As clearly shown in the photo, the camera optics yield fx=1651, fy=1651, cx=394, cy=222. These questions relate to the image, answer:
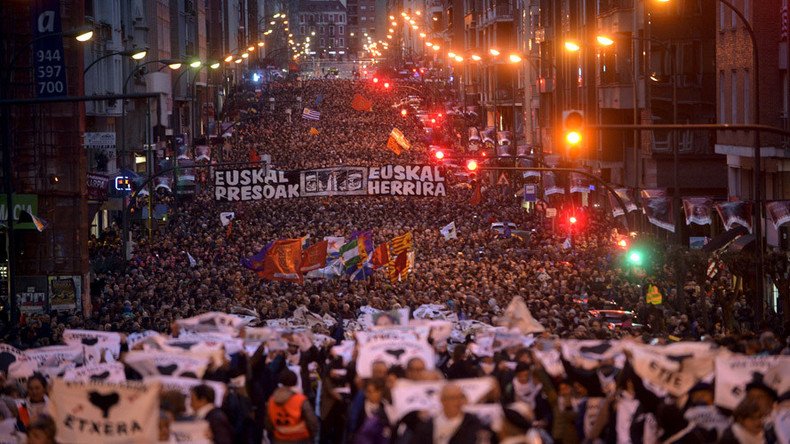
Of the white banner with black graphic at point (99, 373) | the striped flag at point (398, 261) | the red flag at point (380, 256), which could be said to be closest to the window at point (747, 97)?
the striped flag at point (398, 261)

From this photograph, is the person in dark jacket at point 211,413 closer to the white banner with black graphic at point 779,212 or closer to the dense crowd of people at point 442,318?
the dense crowd of people at point 442,318

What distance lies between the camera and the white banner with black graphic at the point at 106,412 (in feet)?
41.4

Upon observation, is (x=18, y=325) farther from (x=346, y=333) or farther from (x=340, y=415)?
(x=340, y=415)

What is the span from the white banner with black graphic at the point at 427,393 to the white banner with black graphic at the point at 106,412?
191 centimetres

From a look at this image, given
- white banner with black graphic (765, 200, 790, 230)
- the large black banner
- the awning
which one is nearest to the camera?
white banner with black graphic (765, 200, 790, 230)

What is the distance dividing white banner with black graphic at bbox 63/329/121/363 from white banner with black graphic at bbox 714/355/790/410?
264 inches

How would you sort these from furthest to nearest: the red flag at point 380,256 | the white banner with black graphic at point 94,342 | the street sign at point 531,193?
the street sign at point 531,193 < the red flag at point 380,256 < the white banner with black graphic at point 94,342

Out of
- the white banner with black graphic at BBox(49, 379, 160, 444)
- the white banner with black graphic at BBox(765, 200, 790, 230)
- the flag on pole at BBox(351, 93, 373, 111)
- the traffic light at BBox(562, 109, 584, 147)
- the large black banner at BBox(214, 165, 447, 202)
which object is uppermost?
the flag on pole at BBox(351, 93, 373, 111)

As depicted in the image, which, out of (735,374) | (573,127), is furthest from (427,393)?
(573,127)

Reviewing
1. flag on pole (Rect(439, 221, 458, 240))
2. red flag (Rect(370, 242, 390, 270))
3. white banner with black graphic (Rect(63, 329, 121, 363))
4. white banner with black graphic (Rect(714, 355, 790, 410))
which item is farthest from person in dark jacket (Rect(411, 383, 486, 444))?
flag on pole (Rect(439, 221, 458, 240))

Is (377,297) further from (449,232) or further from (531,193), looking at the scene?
(531,193)

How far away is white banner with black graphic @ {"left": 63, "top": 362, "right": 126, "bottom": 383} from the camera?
598 inches

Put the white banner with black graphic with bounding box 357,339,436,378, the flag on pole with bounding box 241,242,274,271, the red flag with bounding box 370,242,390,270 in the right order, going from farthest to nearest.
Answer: the red flag with bounding box 370,242,390,270
the flag on pole with bounding box 241,242,274,271
the white banner with black graphic with bounding box 357,339,436,378

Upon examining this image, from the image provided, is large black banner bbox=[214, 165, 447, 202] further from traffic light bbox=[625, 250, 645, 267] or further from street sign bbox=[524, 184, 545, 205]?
traffic light bbox=[625, 250, 645, 267]
